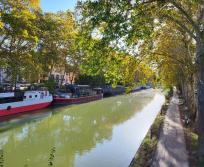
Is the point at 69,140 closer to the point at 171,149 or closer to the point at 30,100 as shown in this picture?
the point at 171,149

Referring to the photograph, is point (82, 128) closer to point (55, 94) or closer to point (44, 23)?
point (44, 23)

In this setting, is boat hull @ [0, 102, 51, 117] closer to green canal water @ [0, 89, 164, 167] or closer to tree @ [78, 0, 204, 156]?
green canal water @ [0, 89, 164, 167]

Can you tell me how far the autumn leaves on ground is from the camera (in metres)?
10.5

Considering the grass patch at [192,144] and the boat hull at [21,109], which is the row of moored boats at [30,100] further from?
the grass patch at [192,144]

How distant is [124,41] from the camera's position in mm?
11070

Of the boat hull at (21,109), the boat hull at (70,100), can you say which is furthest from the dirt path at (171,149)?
the boat hull at (70,100)

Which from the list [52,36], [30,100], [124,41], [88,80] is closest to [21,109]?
[30,100]

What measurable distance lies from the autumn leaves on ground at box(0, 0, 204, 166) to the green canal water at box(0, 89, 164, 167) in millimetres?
4299

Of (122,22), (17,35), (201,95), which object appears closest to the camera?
(122,22)

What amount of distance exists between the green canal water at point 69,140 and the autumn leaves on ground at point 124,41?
14.1ft

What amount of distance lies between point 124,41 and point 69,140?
15.5m

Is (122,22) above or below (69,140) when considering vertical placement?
above

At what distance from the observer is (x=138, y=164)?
1422 cm

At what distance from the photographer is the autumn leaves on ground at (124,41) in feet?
34.3
